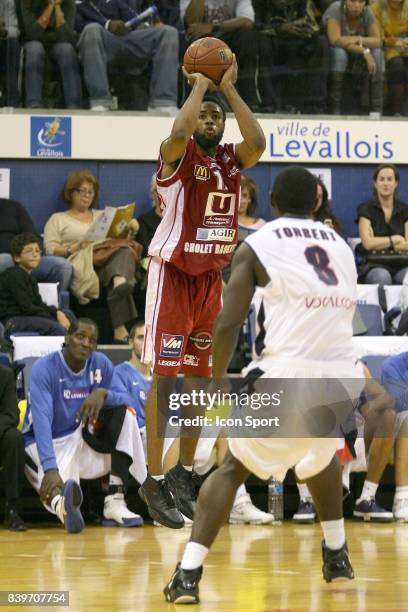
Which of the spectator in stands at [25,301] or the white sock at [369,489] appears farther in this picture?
the spectator in stands at [25,301]

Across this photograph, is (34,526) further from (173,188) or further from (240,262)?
(240,262)

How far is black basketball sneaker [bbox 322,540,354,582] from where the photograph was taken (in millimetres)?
5957

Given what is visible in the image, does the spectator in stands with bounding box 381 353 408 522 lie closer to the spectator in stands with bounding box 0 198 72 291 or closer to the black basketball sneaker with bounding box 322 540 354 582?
the spectator in stands with bounding box 0 198 72 291

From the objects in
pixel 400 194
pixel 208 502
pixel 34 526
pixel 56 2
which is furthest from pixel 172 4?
pixel 208 502

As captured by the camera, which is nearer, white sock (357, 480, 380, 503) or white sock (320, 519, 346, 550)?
white sock (320, 519, 346, 550)

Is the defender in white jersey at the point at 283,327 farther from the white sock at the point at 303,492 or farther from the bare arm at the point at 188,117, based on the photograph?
the white sock at the point at 303,492

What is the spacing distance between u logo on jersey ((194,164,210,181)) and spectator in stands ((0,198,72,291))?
16.5 ft

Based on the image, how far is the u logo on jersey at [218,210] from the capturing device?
6551mm

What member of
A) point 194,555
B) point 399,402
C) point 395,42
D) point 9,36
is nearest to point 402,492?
point 399,402

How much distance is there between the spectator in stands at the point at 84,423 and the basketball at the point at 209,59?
346cm

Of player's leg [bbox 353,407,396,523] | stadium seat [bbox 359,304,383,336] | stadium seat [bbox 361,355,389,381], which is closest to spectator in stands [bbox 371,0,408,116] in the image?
stadium seat [bbox 359,304,383,336]

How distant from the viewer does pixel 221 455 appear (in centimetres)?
951

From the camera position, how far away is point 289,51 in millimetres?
12406

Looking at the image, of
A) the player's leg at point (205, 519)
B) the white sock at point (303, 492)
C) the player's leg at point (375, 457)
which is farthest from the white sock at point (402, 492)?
the player's leg at point (205, 519)
